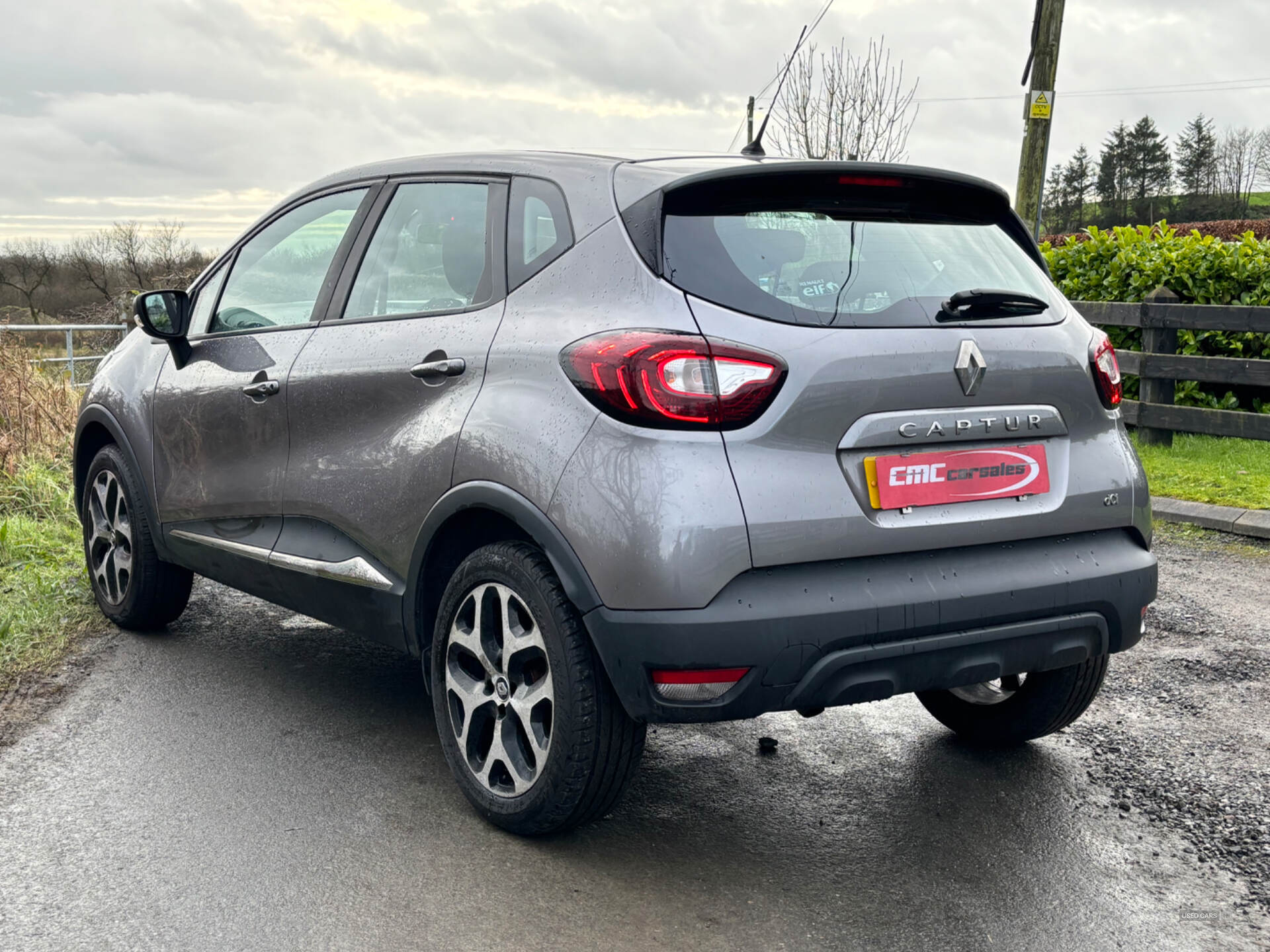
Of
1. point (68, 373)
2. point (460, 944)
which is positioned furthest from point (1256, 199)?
point (460, 944)

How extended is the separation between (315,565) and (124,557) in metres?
1.78

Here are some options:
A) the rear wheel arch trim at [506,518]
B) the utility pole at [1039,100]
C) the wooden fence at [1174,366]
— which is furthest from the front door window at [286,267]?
the utility pole at [1039,100]

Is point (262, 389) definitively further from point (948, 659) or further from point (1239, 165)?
point (1239, 165)

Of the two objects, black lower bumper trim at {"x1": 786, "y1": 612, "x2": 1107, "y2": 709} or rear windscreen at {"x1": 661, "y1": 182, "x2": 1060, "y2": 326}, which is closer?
black lower bumper trim at {"x1": 786, "y1": 612, "x2": 1107, "y2": 709}

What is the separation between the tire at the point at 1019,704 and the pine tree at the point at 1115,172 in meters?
92.8

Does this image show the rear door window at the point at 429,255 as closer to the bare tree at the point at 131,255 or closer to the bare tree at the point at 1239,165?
the bare tree at the point at 131,255

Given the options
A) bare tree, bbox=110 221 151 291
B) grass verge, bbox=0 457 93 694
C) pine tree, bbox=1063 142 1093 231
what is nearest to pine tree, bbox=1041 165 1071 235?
pine tree, bbox=1063 142 1093 231

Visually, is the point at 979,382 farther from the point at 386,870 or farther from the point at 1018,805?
the point at 386,870

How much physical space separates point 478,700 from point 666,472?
3.32 ft

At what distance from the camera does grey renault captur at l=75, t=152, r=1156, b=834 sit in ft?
9.56

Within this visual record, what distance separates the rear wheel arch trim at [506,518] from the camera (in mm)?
3027

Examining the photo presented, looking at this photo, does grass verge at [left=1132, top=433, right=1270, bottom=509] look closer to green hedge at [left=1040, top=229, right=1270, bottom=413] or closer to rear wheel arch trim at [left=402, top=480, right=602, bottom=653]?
green hedge at [left=1040, top=229, right=1270, bottom=413]

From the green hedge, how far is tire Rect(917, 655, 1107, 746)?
21.7ft

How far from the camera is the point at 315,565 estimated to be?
13.5 feet
